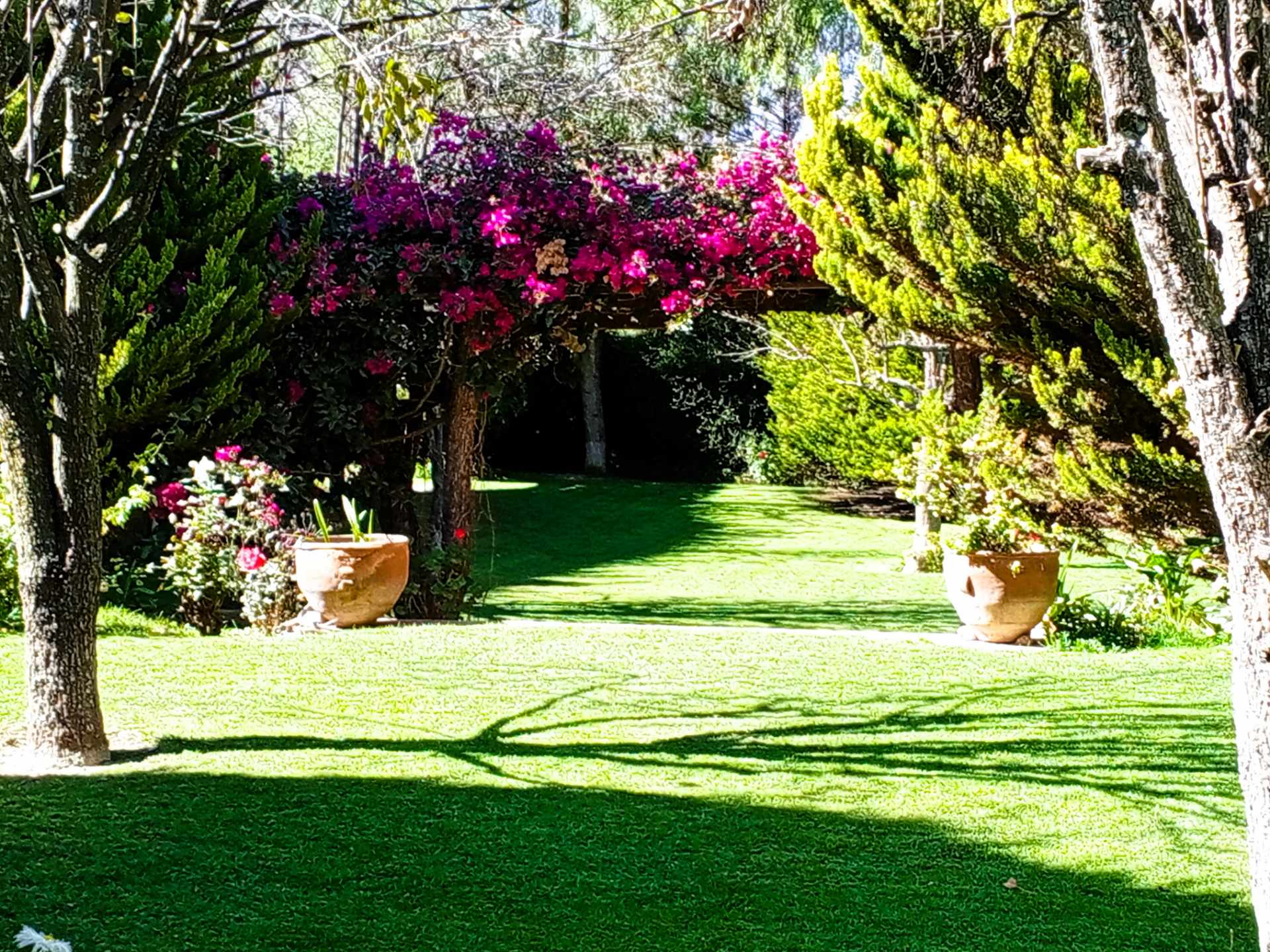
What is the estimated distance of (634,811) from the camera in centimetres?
412

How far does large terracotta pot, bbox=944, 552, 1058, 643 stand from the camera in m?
7.36

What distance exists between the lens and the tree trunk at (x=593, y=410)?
2098 cm

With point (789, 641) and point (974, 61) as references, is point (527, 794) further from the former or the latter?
point (974, 61)

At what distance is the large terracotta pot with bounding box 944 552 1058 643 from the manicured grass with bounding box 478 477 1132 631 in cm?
207

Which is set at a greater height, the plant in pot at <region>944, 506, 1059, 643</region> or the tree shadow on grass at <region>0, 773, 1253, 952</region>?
the plant in pot at <region>944, 506, 1059, 643</region>

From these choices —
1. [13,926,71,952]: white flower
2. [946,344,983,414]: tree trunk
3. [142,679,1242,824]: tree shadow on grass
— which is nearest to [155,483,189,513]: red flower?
[142,679,1242,824]: tree shadow on grass

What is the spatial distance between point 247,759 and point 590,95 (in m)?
11.7

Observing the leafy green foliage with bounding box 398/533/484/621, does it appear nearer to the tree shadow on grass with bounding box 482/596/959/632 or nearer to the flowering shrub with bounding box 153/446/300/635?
the tree shadow on grass with bounding box 482/596/959/632

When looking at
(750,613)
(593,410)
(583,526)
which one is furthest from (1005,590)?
(593,410)

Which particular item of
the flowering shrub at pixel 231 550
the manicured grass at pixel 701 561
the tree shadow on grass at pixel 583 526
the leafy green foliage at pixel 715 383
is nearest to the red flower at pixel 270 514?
the flowering shrub at pixel 231 550

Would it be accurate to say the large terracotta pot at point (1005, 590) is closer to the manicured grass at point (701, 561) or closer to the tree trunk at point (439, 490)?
the manicured grass at point (701, 561)

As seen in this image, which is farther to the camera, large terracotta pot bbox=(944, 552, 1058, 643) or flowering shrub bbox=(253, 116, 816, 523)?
flowering shrub bbox=(253, 116, 816, 523)

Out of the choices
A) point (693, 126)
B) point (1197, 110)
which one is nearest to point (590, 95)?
point (693, 126)

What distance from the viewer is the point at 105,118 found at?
4398 mm
